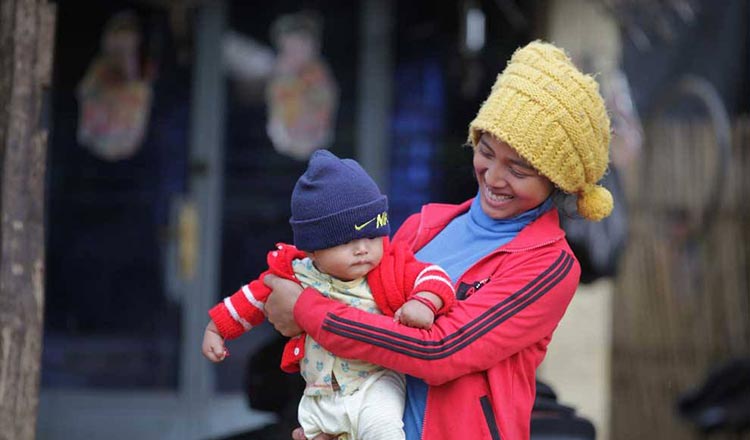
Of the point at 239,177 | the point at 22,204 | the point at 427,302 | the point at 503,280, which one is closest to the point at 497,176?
the point at 503,280

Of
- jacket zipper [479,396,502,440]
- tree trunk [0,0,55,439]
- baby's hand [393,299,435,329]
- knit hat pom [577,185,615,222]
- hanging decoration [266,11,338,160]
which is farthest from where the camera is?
hanging decoration [266,11,338,160]

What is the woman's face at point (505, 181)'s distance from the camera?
7.74 feet

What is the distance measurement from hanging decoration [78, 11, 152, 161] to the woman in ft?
12.4

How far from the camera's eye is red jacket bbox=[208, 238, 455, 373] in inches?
88.0

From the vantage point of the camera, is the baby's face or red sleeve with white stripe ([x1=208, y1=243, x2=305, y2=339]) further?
red sleeve with white stripe ([x1=208, y1=243, x2=305, y2=339])

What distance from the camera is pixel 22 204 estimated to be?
2986 millimetres

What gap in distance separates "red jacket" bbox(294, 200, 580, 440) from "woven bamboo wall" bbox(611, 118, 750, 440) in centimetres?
386

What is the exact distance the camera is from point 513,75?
2420 mm

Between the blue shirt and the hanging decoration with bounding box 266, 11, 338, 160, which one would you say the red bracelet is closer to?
the blue shirt

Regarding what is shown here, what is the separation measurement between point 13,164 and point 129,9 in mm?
3053

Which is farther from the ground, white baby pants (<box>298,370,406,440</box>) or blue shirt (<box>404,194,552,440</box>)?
blue shirt (<box>404,194,552,440</box>)

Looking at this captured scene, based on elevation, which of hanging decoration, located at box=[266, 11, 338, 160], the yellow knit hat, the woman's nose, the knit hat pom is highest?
hanging decoration, located at box=[266, 11, 338, 160]

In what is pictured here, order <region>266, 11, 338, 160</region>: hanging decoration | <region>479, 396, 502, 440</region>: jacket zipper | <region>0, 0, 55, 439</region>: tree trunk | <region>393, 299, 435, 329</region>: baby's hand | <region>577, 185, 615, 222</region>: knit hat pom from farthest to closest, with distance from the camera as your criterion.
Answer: <region>266, 11, 338, 160</region>: hanging decoration → <region>0, 0, 55, 439</region>: tree trunk → <region>577, 185, 615, 222</region>: knit hat pom → <region>479, 396, 502, 440</region>: jacket zipper → <region>393, 299, 435, 329</region>: baby's hand

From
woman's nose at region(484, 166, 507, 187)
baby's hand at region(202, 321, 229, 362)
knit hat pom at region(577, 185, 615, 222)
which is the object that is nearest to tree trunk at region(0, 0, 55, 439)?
baby's hand at region(202, 321, 229, 362)
